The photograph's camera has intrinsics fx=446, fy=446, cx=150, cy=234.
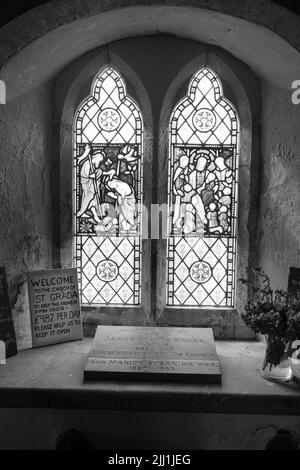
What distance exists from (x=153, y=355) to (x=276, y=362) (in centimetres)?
76

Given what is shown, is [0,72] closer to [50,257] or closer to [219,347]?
[50,257]

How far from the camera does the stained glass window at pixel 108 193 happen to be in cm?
349

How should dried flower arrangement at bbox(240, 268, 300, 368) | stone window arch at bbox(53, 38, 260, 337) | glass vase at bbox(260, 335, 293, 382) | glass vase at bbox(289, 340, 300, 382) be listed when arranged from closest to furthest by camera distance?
1. dried flower arrangement at bbox(240, 268, 300, 368)
2. glass vase at bbox(260, 335, 293, 382)
3. glass vase at bbox(289, 340, 300, 382)
4. stone window arch at bbox(53, 38, 260, 337)

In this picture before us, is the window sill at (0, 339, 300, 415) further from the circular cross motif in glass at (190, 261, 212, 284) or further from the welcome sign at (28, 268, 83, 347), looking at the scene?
the circular cross motif in glass at (190, 261, 212, 284)

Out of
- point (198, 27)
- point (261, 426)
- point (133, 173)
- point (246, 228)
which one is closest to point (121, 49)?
point (198, 27)

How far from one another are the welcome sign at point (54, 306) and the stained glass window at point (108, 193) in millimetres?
283

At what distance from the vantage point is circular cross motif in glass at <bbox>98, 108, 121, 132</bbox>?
3489mm

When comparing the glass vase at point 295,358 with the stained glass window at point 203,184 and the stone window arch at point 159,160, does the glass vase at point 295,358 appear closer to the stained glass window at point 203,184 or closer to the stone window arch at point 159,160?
the stone window arch at point 159,160

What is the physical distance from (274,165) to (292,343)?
4.15ft

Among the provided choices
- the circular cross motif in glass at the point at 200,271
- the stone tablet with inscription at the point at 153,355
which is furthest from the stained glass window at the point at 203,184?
the stone tablet with inscription at the point at 153,355

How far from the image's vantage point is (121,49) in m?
3.37

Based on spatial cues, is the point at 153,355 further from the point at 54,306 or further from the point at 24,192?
the point at 24,192

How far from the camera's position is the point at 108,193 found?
351cm

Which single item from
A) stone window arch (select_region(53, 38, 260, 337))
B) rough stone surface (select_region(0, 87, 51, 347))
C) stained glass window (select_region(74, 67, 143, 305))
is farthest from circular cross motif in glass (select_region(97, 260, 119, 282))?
rough stone surface (select_region(0, 87, 51, 347))
